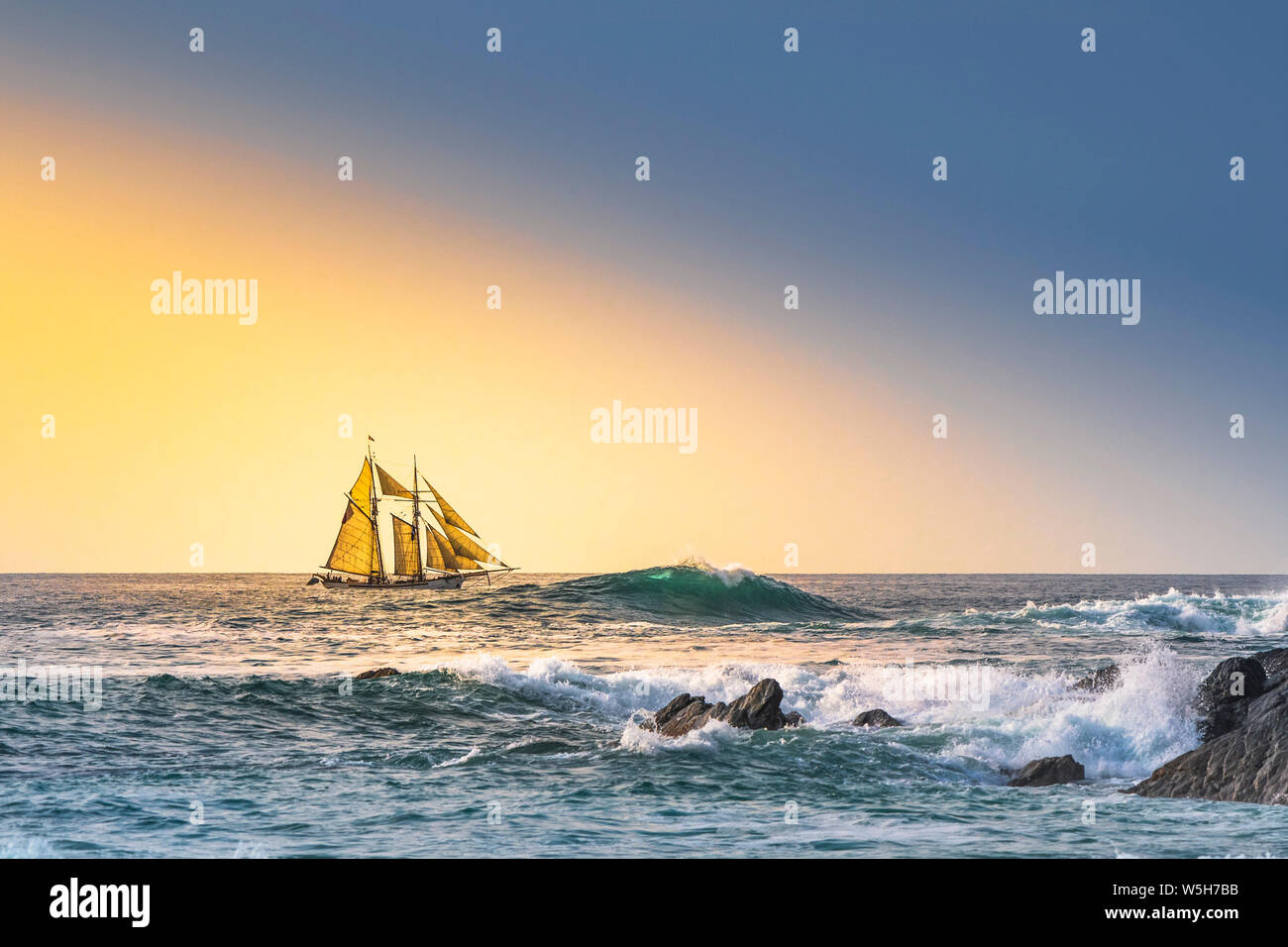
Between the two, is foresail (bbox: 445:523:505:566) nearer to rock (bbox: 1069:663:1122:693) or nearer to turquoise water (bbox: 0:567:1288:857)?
turquoise water (bbox: 0:567:1288:857)

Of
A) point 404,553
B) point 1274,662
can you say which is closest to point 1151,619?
point 1274,662

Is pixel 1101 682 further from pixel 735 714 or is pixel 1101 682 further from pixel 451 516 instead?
pixel 451 516

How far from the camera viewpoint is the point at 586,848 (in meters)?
10.8

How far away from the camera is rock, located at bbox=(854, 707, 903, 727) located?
65.4 feet

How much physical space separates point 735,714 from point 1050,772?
6462 mm

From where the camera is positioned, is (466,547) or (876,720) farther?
(466,547)

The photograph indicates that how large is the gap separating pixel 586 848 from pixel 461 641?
27.6 m

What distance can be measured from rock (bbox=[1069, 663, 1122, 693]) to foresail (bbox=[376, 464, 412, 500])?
248ft

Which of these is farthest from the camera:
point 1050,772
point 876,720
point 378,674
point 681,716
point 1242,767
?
point 378,674

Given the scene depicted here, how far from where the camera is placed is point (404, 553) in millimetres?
93812

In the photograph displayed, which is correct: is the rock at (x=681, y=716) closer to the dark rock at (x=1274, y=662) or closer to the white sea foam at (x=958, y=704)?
the white sea foam at (x=958, y=704)
